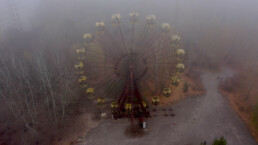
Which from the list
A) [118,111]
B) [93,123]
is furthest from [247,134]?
[93,123]

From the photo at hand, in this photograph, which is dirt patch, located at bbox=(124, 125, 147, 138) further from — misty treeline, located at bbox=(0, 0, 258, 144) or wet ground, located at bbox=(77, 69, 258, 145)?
misty treeline, located at bbox=(0, 0, 258, 144)

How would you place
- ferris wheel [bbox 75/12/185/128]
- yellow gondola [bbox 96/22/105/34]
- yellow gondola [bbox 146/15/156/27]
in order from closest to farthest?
ferris wheel [bbox 75/12/185/128] → yellow gondola [bbox 146/15/156/27] → yellow gondola [bbox 96/22/105/34]

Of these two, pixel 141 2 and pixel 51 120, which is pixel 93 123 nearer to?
pixel 51 120

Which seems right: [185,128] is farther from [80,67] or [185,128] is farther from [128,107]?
[80,67]

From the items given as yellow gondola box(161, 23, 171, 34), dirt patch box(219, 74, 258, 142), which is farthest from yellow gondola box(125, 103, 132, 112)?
dirt patch box(219, 74, 258, 142)

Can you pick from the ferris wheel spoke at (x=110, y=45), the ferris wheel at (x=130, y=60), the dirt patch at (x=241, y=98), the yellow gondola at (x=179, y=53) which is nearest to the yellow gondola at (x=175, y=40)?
the ferris wheel at (x=130, y=60)

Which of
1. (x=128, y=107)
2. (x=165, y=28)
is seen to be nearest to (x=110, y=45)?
(x=165, y=28)
